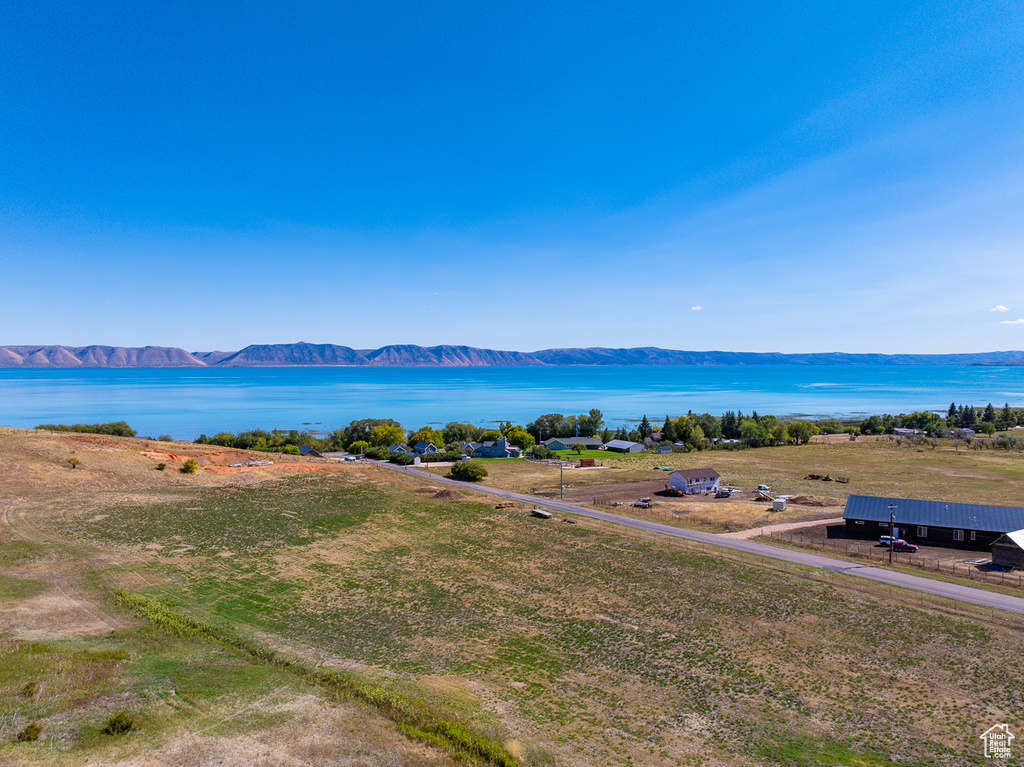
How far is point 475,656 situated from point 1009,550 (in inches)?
1459

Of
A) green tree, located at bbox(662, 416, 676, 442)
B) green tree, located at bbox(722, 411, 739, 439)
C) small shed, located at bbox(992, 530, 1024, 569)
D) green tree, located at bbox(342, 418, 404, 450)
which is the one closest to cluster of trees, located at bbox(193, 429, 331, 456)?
green tree, located at bbox(342, 418, 404, 450)

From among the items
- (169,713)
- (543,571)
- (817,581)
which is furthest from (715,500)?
(169,713)

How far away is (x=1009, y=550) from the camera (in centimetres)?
3381

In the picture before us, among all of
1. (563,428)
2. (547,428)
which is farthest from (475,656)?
(563,428)

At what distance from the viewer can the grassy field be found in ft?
51.2

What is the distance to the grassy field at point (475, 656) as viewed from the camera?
615 inches

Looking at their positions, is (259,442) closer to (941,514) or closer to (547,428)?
(547,428)

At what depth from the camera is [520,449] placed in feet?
327

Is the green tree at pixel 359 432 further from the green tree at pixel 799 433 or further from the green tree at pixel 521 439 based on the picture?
the green tree at pixel 799 433

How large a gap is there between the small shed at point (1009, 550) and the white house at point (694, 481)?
27.3m

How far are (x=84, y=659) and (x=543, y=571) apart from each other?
22.7 m

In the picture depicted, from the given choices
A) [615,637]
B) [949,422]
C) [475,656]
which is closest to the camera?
[475,656]

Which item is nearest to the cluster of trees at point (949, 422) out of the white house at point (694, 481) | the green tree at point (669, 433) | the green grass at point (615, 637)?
the green tree at point (669, 433)

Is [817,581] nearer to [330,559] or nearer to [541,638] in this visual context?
[541,638]
